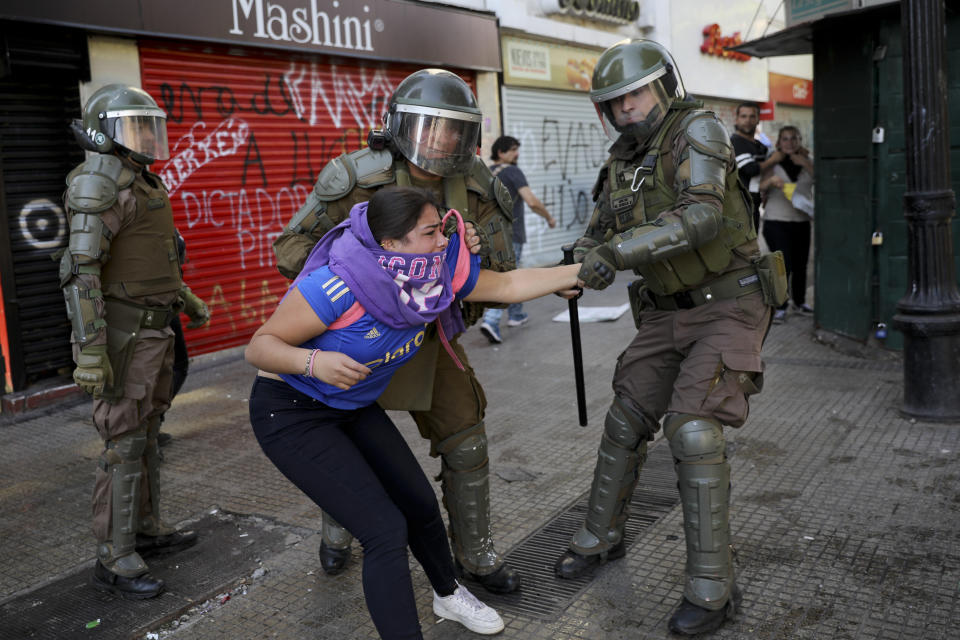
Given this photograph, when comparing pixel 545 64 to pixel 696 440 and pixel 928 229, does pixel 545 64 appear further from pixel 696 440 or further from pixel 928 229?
pixel 696 440

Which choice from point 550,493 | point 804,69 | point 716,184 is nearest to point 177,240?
point 550,493

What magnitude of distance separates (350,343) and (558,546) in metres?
1.64

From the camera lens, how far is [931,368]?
5.20 meters

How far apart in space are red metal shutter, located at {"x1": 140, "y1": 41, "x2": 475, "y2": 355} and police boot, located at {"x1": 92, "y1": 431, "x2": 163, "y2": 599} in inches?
153

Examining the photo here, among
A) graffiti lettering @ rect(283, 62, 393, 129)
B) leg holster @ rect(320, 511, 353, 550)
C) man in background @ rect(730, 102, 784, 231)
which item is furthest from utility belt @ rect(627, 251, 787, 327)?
graffiti lettering @ rect(283, 62, 393, 129)

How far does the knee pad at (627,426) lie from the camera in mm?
3441

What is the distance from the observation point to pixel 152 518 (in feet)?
12.7

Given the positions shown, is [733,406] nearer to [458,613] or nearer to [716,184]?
[716,184]

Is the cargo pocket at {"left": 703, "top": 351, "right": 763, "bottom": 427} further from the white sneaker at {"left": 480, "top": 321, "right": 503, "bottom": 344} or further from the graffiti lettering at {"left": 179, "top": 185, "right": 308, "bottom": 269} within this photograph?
the graffiti lettering at {"left": 179, "top": 185, "right": 308, "bottom": 269}

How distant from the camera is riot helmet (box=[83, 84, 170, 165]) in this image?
3.71 m

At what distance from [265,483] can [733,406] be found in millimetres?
2708

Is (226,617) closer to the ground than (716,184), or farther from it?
closer to the ground

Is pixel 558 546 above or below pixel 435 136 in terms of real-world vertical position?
below

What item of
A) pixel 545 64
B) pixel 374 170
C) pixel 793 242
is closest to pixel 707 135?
pixel 374 170
